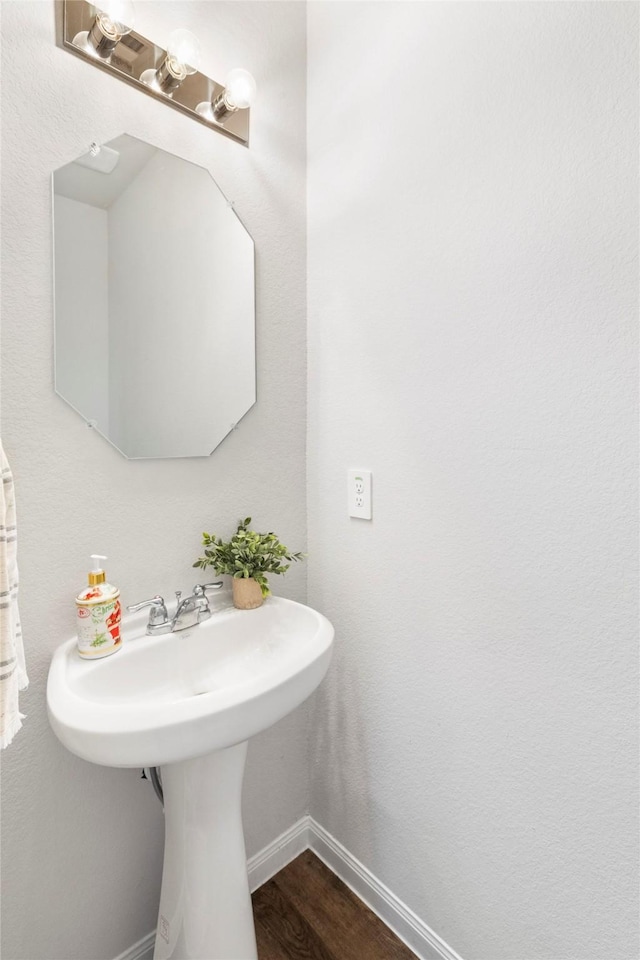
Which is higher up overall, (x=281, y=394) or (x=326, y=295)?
(x=326, y=295)

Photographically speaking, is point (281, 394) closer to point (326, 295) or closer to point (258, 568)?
point (326, 295)

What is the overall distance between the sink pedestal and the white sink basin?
0.16 m

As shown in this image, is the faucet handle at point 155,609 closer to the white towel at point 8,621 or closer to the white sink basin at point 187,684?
the white sink basin at point 187,684

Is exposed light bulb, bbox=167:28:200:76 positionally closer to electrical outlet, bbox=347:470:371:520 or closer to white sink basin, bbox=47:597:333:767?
electrical outlet, bbox=347:470:371:520

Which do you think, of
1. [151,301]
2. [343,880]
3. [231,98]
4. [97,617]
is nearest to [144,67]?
[231,98]

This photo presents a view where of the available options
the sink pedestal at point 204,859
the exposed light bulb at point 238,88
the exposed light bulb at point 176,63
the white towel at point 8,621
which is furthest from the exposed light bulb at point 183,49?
the sink pedestal at point 204,859

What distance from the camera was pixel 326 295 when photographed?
131cm

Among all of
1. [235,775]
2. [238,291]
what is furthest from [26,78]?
[235,775]

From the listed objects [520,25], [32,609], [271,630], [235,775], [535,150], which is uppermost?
[520,25]

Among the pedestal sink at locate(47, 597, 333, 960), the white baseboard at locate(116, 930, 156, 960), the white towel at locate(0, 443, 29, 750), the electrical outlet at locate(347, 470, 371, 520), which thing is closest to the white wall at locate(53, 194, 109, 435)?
the white towel at locate(0, 443, 29, 750)

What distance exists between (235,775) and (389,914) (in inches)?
25.5

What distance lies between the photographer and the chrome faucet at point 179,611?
105cm

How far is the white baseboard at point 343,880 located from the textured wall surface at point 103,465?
52mm

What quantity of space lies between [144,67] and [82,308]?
550 millimetres
